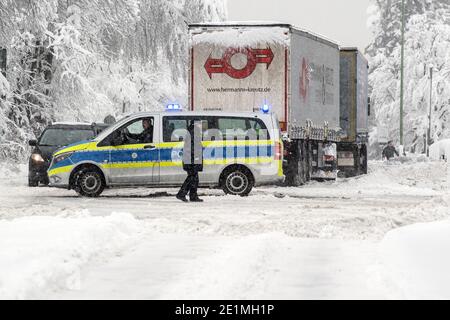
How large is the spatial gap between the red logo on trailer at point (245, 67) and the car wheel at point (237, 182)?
3.36m

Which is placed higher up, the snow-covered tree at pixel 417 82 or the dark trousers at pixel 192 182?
the snow-covered tree at pixel 417 82

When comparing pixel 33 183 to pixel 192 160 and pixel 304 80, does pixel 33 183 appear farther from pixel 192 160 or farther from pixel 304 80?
pixel 304 80

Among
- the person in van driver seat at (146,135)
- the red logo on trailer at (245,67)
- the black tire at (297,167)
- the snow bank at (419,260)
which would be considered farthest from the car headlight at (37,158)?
the snow bank at (419,260)

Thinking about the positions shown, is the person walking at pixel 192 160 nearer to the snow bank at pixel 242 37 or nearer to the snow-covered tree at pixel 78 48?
the snow bank at pixel 242 37

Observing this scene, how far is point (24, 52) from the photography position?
29922 millimetres

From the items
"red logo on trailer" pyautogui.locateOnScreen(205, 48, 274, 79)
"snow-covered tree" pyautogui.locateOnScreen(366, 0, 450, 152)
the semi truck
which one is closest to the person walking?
the semi truck

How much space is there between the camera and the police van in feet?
65.9

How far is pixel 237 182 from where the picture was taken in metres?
20.3

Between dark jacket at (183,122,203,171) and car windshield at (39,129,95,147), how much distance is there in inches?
214

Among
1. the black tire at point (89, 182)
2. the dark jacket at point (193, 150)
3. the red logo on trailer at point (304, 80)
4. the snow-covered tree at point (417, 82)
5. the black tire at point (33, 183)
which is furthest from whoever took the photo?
the snow-covered tree at point (417, 82)

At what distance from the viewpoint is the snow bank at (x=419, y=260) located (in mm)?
7918

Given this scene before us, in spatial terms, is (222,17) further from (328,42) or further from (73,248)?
A: (73,248)

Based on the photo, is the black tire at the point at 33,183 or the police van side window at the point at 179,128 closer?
the police van side window at the point at 179,128
